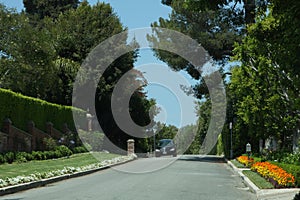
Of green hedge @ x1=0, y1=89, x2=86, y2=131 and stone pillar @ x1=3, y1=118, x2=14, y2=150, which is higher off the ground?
green hedge @ x1=0, y1=89, x2=86, y2=131

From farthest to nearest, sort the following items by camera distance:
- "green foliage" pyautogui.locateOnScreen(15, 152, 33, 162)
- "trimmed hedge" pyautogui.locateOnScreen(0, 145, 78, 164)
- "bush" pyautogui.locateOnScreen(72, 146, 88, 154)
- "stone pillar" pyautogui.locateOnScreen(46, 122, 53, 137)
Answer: "bush" pyautogui.locateOnScreen(72, 146, 88, 154) → "stone pillar" pyautogui.locateOnScreen(46, 122, 53, 137) → "green foliage" pyautogui.locateOnScreen(15, 152, 33, 162) → "trimmed hedge" pyautogui.locateOnScreen(0, 145, 78, 164)

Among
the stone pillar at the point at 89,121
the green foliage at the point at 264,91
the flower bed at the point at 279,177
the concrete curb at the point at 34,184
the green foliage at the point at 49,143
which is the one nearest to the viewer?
the concrete curb at the point at 34,184

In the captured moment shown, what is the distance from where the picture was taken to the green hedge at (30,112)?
84.6 feet

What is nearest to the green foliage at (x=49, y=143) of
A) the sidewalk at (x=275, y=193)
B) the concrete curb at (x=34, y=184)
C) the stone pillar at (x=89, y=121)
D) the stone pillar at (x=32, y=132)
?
the stone pillar at (x=32, y=132)

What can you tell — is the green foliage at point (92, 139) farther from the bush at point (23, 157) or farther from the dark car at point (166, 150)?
the bush at point (23, 157)

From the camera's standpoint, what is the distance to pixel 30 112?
2905 cm

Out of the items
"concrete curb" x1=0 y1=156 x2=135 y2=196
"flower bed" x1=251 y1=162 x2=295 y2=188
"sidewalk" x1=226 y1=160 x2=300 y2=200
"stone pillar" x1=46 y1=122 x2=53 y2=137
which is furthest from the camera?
"stone pillar" x1=46 y1=122 x2=53 y2=137

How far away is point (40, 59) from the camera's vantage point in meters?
34.8

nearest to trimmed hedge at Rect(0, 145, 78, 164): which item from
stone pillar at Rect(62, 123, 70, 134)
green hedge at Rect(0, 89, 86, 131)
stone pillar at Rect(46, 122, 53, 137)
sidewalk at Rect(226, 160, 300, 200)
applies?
stone pillar at Rect(46, 122, 53, 137)

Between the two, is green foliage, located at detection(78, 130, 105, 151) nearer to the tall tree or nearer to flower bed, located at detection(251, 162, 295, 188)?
flower bed, located at detection(251, 162, 295, 188)

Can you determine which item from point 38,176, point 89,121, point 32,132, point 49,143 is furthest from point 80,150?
point 38,176

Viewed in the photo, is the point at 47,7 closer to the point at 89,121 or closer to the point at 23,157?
the point at 89,121

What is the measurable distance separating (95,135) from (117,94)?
6077 millimetres

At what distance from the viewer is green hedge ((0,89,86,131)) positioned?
25.8 meters
